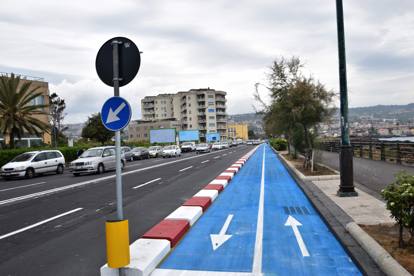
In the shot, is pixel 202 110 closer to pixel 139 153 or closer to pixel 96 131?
pixel 96 131

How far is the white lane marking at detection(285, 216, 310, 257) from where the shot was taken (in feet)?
21.0

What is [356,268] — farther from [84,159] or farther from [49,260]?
[84,159]

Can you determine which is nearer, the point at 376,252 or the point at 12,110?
the point at 376,252

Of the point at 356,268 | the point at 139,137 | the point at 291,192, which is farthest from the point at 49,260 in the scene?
the point at 139,137

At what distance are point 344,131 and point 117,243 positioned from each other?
26.3ft

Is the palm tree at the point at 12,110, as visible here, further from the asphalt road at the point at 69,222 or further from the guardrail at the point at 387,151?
the guardrail at the point at 387,151

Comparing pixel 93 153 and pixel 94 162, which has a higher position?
pixel 93 153

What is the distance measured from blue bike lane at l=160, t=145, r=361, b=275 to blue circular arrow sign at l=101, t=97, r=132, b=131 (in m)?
2.18

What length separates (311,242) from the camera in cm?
695

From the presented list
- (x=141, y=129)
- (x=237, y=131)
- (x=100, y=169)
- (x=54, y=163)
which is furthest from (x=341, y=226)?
(x=237, y=131)

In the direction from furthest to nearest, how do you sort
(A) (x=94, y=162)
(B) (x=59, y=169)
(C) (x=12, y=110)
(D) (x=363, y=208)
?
(C) (x=12, y=110) → (B) (x=59, y=169) → (A) (x=94, y=162) → (D) (x=363, y=208)

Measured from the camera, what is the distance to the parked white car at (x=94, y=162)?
23.4m

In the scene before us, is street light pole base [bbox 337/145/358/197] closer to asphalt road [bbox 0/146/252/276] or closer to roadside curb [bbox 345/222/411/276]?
roadside curb [bbox 345/222/411/276]

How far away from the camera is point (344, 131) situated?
11.2 meters
